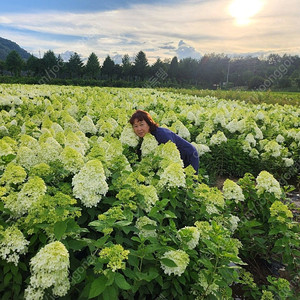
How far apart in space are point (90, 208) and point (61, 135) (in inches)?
55.5

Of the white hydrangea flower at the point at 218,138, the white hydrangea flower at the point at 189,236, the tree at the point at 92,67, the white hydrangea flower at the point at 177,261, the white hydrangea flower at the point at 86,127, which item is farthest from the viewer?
the tree at the point at 92,67

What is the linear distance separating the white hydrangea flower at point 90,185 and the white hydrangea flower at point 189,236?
2.24 ft

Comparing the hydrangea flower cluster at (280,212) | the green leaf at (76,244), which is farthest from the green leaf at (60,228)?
the hydrangea flower cluster at (280,212)

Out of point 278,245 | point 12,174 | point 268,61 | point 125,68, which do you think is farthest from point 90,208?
point 268,61

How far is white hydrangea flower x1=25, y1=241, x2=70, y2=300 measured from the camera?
154 cm

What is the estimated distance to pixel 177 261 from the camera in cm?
182

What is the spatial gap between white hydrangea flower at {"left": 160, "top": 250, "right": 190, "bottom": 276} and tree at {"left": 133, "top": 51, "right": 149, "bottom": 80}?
66.4 m

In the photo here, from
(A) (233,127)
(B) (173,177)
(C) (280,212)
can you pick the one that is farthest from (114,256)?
(A) (233,127)

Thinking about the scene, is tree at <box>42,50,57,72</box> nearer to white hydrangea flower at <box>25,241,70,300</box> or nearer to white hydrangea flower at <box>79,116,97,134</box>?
white hydrangea flower at <box>79,116,97,134</box>

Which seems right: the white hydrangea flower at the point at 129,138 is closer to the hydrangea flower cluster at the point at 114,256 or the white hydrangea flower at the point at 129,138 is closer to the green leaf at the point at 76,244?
the green leaf at the point at 76,244

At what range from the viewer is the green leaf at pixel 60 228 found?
1.60m

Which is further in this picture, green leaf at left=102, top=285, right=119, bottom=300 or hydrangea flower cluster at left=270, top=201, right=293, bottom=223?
hydrangea flower cluster at left=270, top=201, right=293, bottom=223

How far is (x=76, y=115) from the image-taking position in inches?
246

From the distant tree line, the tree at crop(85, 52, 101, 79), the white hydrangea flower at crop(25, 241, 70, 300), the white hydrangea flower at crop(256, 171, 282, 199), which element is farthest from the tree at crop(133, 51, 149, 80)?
the white hydrangea flower at crop(25, 241, 70, 300)
